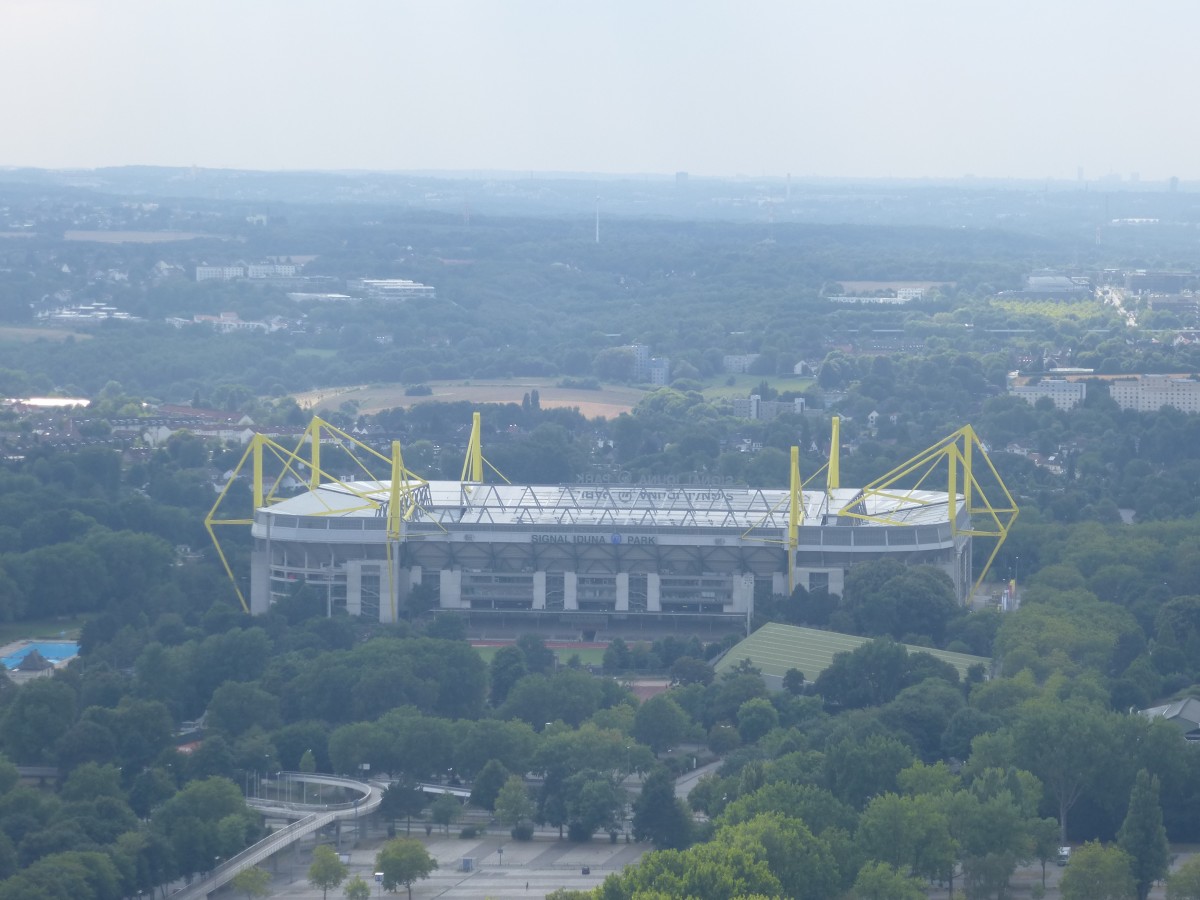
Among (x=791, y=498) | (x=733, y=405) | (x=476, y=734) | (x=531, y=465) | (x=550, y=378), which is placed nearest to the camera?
(x=476, y=734)

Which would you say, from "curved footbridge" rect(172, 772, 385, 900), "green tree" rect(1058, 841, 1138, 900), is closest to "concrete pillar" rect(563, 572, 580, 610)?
"curved footbridge" rect(172, 772, 385, 900)

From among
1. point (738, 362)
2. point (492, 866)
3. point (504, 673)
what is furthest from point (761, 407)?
point (492, 866)

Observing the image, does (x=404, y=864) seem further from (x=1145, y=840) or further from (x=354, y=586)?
(x=354, y=586)

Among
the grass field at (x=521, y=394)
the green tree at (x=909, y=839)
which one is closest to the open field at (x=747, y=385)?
the grass field at (x=521, y=394)

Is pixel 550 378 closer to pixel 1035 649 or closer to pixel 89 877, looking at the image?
pixel 1035 649

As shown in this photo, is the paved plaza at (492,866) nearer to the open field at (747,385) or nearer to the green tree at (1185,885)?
the green tree at (1185,885)

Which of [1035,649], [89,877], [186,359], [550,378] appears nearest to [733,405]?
[550,378]

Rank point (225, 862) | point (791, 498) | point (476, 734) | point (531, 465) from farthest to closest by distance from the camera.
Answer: point (531, 465)
point (791, 498)
point (476, 734)
point (225, 862)
